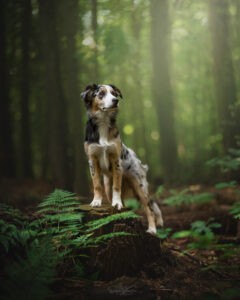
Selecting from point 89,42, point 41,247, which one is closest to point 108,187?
point 41,247

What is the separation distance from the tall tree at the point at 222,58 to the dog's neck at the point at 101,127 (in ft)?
28.2

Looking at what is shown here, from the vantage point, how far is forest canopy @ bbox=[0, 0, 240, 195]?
1397 centimetres

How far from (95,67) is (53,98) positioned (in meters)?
1.91

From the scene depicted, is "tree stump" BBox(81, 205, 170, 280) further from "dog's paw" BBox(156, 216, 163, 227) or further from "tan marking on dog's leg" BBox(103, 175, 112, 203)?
"dog's paw" BBox(156, 216, 163, 227)

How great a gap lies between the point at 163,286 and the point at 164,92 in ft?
43.3

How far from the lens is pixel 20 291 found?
154 inches

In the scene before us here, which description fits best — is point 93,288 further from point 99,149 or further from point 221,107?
point 221,107

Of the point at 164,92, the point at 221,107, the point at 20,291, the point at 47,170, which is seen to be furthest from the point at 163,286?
the point at 47,170

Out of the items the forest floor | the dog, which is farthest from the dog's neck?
the forest floor

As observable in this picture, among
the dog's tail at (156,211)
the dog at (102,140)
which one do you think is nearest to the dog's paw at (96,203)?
the dog at (102,140)

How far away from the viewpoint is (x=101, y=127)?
21.1 feet

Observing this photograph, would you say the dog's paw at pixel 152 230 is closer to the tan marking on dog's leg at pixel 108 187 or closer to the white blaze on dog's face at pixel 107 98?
the tan marking on dog's leg at pixel 108 187

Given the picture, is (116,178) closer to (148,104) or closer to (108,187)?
(108,187)

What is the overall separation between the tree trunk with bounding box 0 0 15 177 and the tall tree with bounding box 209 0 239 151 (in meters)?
8.75
